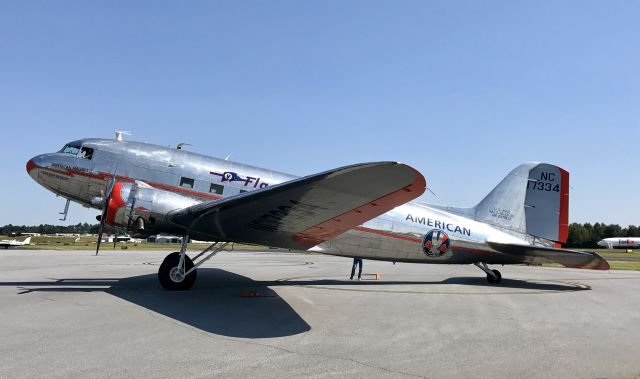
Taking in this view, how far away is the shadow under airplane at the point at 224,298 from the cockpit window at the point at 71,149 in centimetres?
382

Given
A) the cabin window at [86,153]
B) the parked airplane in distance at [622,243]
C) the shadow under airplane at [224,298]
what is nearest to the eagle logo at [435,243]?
the shadow under airplane at [224,298]

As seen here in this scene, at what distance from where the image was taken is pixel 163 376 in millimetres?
4375

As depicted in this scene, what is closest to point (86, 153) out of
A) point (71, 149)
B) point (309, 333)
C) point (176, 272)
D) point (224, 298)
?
point (71, 149)

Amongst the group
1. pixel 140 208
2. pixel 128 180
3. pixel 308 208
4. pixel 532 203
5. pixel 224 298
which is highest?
pixel 532 203

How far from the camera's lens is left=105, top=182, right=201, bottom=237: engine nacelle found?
1022 cm

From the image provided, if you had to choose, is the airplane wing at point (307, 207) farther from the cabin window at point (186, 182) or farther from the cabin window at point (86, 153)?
the cabin window at point (86, 153)

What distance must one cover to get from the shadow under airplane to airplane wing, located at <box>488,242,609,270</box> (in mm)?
999

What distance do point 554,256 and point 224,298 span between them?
32.4ft

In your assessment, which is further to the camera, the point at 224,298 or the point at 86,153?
the point at 86,153

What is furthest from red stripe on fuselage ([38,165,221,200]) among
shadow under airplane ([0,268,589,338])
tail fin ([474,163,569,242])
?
tail fin ([474,163,569,242])

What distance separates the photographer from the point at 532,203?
14.4m

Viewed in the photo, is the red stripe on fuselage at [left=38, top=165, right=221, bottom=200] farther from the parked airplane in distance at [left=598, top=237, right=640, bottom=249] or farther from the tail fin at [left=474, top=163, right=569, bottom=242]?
the parked airplane in distance at [left=598, top=237, right=640, bottom=249]

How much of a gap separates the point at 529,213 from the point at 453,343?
982cm

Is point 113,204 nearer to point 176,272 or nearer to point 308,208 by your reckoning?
point 176,272
